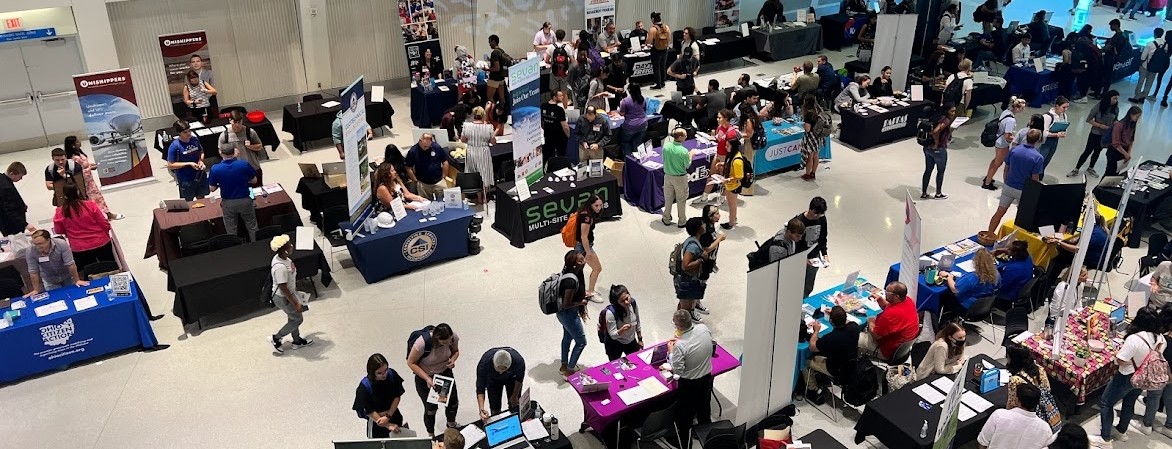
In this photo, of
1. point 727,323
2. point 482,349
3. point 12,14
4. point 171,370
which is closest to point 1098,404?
point 727,323

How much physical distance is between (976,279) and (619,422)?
4109 mm

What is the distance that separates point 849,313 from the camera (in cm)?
858

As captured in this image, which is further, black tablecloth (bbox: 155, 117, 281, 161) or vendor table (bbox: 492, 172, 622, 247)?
black tablecloth (bbox: 155, 117, 281, 161)

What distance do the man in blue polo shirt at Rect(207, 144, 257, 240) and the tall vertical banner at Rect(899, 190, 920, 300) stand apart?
7023 mm

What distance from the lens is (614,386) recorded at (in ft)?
24.6

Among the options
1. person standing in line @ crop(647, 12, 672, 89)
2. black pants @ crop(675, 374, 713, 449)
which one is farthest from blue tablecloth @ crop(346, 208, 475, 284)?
person standing in line @ crop(647, 12, 672, 89)

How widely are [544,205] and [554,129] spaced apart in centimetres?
199

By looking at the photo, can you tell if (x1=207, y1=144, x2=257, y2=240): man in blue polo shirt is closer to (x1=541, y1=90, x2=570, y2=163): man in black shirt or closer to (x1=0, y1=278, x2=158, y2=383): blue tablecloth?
(x1=0, y1=278, x2=158, y2=383): blue tablecloth

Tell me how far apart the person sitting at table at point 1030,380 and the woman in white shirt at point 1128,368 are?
629 millimetres

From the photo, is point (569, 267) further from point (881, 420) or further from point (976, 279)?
point (976, 279)

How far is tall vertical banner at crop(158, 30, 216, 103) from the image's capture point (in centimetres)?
1451

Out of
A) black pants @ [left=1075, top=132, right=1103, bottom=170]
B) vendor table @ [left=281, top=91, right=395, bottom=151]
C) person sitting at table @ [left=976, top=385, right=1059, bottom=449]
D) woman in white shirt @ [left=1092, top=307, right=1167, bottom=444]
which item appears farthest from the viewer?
vendor table @ [left=281, top=91, right=395, bottom=151]

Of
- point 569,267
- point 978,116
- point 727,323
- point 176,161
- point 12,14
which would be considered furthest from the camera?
point 978,116

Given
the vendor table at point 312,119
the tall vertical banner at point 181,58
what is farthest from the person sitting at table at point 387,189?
the tall vertical banner at point 181,58
